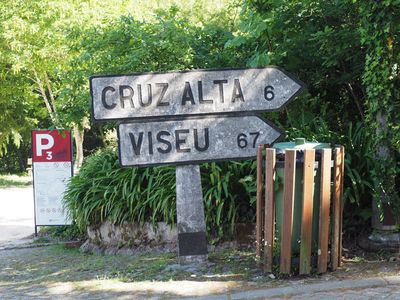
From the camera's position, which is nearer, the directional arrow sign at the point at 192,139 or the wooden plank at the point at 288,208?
the wooden plank at the point at 288,208

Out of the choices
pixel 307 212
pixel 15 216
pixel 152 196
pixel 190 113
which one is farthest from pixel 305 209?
pixel 15 216

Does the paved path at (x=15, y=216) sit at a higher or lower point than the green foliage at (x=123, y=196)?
lower

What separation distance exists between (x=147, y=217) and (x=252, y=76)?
2714 mm

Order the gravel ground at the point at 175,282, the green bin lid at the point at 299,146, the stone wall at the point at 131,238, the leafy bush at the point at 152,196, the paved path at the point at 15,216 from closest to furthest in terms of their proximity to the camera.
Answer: the gravel ground at the point at 175,282 < the green bin lid at the point at 299,146 < the leafy bush at the point at 152,196 < the stone wall at the point at 131,238 < the paved path at the point at 15,216

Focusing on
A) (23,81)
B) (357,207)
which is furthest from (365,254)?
(23,81)

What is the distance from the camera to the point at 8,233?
11.6 metres

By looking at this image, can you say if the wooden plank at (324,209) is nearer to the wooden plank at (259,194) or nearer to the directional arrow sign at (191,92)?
the wooden plank at (259,194)

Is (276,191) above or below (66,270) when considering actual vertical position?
above

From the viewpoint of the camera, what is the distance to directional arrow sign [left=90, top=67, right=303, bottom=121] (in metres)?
5.73

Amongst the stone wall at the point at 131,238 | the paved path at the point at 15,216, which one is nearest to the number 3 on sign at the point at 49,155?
the paved path at the point at 15,216

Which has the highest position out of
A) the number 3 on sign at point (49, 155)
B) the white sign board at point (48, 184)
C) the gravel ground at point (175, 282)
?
the number 3 on sign at point (49, 155)

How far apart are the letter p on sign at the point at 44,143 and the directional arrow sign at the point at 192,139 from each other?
470cm

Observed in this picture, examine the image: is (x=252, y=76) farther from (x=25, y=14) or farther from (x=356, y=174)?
(x=25, y=14)

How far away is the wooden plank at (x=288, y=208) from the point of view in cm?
514
